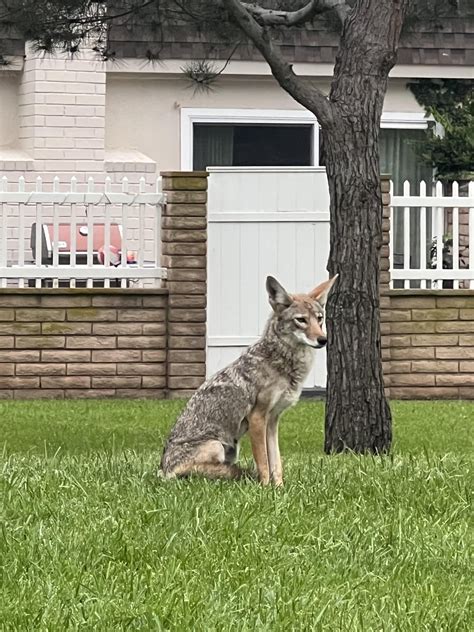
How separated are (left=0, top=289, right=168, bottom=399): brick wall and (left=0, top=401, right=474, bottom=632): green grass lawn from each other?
15.0ft

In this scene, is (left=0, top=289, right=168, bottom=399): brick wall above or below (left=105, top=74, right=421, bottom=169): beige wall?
below

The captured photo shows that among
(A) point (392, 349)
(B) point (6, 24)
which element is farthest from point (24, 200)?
(A) point (392, 349)

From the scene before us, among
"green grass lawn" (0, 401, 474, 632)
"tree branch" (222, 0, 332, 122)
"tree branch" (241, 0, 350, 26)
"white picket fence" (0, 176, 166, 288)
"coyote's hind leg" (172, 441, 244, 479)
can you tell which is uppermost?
"tree branch" (241, 0, 350, 26)

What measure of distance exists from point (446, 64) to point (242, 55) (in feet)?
7.75

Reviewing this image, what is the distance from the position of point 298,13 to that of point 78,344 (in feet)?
13.7

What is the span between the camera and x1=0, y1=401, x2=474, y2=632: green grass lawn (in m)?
5.37

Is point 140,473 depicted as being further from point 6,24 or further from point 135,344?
point 135,344

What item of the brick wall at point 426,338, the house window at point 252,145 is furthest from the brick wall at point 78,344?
the house window at point 252,145

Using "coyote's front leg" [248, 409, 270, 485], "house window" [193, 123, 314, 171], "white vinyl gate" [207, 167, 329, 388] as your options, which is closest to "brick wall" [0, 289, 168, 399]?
"white vinyl gate" [207, 167, 329, 388]

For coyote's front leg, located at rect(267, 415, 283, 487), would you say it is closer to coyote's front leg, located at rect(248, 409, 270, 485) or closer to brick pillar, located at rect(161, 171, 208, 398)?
coyote's front leg, located at rect(248, 409, 270, 485)

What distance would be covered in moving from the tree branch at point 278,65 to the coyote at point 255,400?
2518 mm

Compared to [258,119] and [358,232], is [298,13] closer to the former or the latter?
[358,232]

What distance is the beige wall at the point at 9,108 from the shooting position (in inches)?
731

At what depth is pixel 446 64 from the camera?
19266mm
